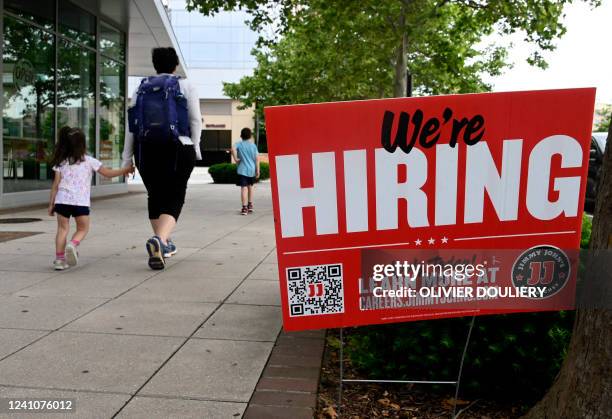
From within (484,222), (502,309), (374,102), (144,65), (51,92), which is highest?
(144,65)

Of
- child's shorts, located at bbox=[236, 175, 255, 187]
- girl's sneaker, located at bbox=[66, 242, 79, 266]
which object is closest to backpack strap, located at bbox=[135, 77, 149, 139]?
girl's sneaker, located at bbox=[66, 242, 79, 266]

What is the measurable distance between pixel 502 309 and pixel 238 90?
109ft

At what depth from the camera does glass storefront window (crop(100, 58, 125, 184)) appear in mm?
17047

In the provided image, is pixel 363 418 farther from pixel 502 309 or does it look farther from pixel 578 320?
pixel 578 320

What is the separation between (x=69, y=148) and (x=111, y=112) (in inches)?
468

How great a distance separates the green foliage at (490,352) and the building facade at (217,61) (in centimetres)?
6029

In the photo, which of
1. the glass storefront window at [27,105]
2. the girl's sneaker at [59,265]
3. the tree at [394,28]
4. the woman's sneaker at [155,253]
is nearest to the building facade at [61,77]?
the glass storefront window at [27,105]

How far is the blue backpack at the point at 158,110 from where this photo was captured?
6.23 metres

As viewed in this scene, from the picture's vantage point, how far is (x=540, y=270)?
295cm

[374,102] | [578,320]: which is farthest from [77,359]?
[578,320]

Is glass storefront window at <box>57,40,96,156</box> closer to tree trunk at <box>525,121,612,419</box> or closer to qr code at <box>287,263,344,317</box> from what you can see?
qr code at <box>287,263,344,317</box>

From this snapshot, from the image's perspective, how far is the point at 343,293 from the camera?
115 inches

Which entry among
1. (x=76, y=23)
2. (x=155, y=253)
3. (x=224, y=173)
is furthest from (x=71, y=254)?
(x=224, y=173)

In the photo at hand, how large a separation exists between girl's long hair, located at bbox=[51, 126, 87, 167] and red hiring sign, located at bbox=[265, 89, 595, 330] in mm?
4160
